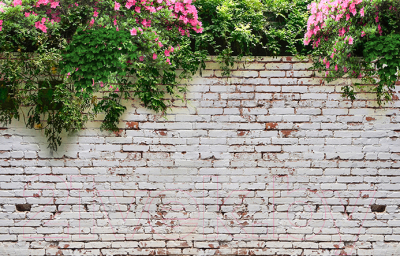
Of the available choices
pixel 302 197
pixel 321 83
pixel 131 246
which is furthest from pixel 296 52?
pixel 131 246

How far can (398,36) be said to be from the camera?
2512 mm

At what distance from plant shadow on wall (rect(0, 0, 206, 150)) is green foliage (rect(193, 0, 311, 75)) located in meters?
0.21

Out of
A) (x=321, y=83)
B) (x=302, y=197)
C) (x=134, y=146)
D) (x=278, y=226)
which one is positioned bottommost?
(x=278, y=226)

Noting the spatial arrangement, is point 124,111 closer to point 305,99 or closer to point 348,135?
point 305,99

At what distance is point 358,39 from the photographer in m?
2.54

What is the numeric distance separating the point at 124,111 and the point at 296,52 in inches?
75.7

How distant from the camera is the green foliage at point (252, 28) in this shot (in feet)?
9.14

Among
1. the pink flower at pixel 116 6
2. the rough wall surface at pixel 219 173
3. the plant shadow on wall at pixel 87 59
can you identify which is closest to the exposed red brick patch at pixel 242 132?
the rough wall surface at pixel 219 173

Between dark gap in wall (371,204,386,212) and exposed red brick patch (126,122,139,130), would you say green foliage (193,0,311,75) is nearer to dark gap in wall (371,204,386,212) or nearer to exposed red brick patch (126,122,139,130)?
exposed red brick patch (126,122,139,130)

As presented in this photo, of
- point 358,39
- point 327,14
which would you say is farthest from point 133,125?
point 358,39

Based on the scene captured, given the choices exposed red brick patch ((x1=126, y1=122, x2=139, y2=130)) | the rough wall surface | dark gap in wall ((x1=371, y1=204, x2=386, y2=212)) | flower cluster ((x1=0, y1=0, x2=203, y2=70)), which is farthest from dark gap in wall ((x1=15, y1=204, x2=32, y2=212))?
dark gap in wall ((x1=371, y1=204, x2=386, y2=212))

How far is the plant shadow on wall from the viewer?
99.4 inches

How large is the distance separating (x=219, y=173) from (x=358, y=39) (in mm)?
1878

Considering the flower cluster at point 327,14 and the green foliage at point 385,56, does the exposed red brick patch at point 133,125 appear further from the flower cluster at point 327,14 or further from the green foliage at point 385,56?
the green foliage at point 385,56
